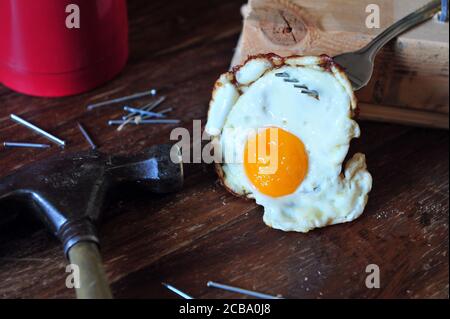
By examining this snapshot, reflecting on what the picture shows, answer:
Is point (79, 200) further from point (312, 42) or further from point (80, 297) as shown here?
point (312, 42)

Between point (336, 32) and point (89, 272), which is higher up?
point (336, 32)

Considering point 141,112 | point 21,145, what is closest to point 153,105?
point 141,112

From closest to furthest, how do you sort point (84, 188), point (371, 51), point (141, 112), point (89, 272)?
point (89, 272) → point (84, 188) → point (371, 51) → point (141, 112)

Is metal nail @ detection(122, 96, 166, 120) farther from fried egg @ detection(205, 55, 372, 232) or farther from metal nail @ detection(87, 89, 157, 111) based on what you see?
fried egg @ detection(205, 55, 372, 232)

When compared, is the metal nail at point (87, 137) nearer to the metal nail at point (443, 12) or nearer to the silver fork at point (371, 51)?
→ the silver fork at point (371, 51)

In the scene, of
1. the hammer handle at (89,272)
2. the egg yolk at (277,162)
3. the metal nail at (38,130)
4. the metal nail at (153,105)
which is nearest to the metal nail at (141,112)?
the metal nail at (153,105)

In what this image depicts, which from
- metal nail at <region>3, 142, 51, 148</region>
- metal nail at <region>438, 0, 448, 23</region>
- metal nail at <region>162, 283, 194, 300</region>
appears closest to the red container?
metal nail at <region>3, 142, 51, 148</region>

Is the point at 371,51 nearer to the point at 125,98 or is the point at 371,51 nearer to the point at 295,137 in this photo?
the point at 295,137
